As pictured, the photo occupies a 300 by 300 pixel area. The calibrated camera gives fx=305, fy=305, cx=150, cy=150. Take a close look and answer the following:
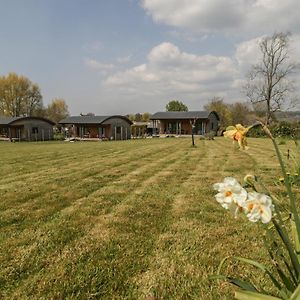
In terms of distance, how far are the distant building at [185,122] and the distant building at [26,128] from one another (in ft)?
67.1

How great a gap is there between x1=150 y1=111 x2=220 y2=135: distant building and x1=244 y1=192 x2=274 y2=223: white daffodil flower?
180 ft

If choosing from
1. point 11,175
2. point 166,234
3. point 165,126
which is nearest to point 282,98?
point 165,126

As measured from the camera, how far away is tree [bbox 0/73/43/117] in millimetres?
75875

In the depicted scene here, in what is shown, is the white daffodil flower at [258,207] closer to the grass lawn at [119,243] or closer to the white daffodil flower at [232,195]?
the white daffodil flower at [232,195]

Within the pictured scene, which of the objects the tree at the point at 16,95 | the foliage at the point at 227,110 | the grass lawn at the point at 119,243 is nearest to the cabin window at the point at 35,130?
the tree at the point at 16,95

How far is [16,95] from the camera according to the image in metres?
77.4

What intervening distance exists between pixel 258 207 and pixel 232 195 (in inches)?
6.0

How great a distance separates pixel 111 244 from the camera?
4.31 metres

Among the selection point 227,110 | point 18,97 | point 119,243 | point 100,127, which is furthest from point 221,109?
point 119,243

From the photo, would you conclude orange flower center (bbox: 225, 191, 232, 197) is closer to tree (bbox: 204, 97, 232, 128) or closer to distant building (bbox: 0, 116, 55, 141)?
distant building (bbox: 0, 116, 55, 141)

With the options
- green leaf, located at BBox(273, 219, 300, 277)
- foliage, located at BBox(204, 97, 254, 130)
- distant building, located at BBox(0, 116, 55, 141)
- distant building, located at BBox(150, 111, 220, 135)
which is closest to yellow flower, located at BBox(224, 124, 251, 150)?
green leaf, located at BBox(273, 219, 300, 277)

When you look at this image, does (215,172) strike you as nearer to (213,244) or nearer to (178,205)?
(178,205)

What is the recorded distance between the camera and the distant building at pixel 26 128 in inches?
2015

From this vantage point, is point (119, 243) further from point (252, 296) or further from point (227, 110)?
point (227, 110)
